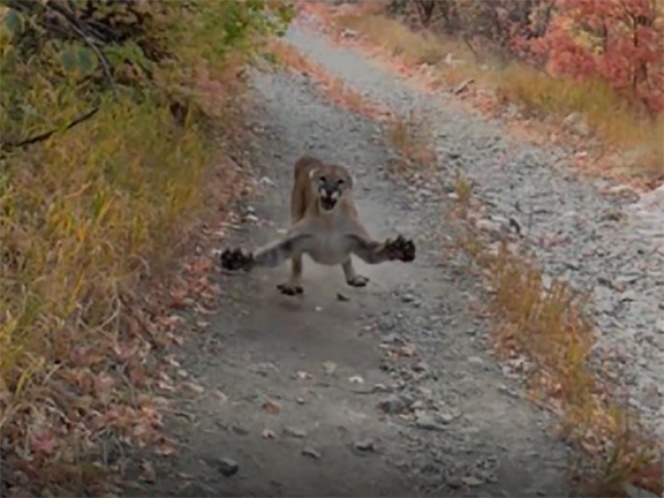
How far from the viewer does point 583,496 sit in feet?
13.3

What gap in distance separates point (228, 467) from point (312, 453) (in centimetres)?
32

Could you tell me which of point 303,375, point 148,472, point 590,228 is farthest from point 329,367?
point 590,228

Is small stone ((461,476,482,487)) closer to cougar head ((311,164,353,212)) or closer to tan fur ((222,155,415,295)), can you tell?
tan fur ((222,155,415,295))

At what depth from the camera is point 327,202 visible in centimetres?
572

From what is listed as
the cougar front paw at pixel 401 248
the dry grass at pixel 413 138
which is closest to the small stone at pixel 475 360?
the cougar front paw at pixel 401 248

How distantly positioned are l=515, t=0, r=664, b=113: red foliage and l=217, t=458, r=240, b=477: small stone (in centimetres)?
925

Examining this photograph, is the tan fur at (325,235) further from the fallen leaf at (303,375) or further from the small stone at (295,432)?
the small stone at (295,432)

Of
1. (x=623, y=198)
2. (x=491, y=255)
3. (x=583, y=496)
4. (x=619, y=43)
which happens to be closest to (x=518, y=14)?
(x=619, y=43)

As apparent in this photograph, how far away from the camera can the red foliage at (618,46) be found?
1245cm

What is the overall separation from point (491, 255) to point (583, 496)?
2981 millimetres

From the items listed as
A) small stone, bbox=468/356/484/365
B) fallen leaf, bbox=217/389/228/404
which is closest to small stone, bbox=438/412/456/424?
small stone, bbox=468/356/484/365

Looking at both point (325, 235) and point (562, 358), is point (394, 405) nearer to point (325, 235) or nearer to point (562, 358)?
point (562, 358)

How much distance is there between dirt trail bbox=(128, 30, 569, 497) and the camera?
4059 mm

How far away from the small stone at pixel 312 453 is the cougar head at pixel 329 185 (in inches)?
68.1
